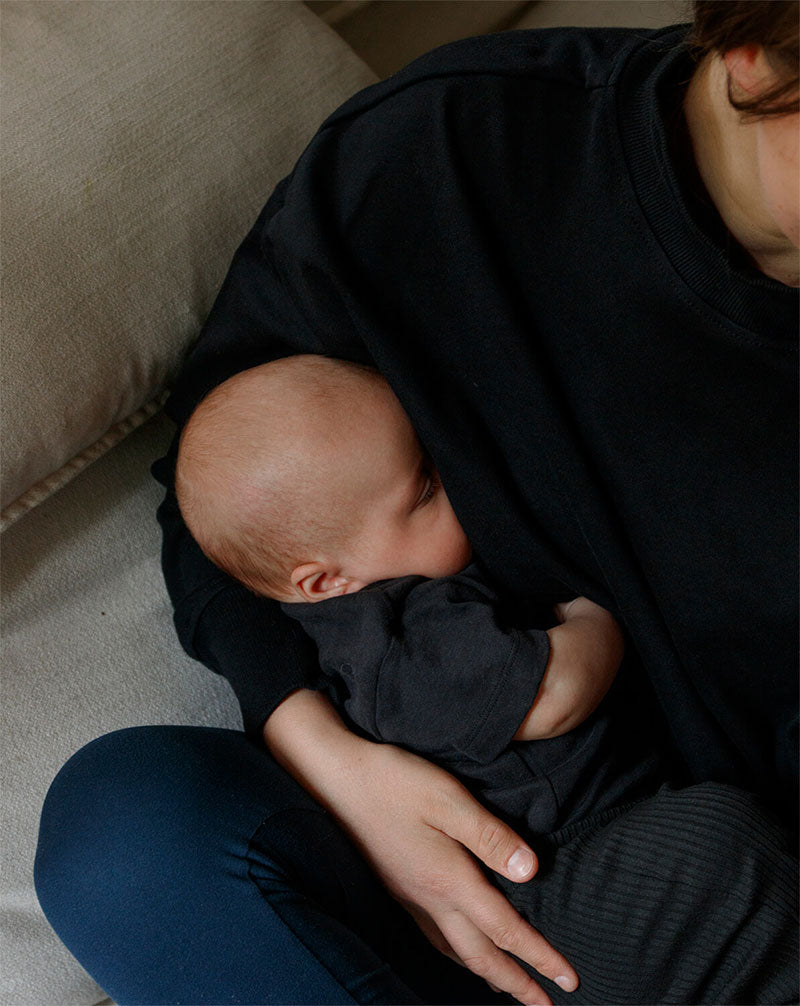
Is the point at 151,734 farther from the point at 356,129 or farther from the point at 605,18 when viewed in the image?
the point at 605,18

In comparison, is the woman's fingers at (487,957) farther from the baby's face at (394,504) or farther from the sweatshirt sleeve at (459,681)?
the baby's face at (394,504)

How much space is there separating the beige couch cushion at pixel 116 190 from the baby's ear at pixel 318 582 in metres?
0.26

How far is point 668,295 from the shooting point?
0.74 m

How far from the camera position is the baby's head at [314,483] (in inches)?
33.6

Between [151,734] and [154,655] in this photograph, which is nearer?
[151,734]

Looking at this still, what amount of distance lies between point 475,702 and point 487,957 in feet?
0.71

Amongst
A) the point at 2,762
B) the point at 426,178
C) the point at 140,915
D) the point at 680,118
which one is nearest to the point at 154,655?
the point at 2,762

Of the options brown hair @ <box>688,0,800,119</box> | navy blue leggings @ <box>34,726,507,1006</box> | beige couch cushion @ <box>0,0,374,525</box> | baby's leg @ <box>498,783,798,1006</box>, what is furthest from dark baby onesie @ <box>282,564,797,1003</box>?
brown hair @ <box>688,0,800,119</box>

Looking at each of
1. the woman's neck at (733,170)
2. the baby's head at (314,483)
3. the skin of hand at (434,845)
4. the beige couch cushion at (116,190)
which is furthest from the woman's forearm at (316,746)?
the woman's neck at (733,170)

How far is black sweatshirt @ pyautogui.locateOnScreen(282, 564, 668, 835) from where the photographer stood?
31.7 inches

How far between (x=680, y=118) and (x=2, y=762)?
0.81m

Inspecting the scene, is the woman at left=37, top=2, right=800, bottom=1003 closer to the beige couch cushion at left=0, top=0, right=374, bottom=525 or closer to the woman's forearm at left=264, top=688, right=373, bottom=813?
the woman's forearm at left=264, top=688, right=373, bottom=813

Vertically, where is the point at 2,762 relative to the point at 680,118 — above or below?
below

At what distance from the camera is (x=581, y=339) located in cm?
79
